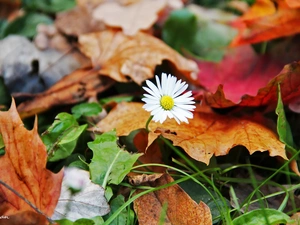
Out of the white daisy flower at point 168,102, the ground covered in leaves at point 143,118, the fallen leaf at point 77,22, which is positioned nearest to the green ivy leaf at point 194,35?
the ground covered in leaves at point 143,118

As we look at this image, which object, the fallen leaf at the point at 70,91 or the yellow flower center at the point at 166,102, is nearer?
the yellow flower center at the point at 166,102

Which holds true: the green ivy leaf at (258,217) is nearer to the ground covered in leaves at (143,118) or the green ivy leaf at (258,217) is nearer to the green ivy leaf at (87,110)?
the ground covered in leaves at (143,118)

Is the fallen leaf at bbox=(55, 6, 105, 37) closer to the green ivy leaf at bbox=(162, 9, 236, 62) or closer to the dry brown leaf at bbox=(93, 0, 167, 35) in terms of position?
the dry brown leaf at bbox=(93, 0, 167, 35)

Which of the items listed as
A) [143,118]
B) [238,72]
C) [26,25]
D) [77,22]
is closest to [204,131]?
[143,118]

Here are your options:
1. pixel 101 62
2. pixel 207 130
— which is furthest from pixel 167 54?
pixel 207 130

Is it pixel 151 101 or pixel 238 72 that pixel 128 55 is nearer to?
pixel 238 72

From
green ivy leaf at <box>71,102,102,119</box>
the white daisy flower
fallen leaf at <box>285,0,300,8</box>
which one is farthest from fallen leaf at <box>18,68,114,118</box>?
fallen leaf at <box>285,0,300,8</box>
